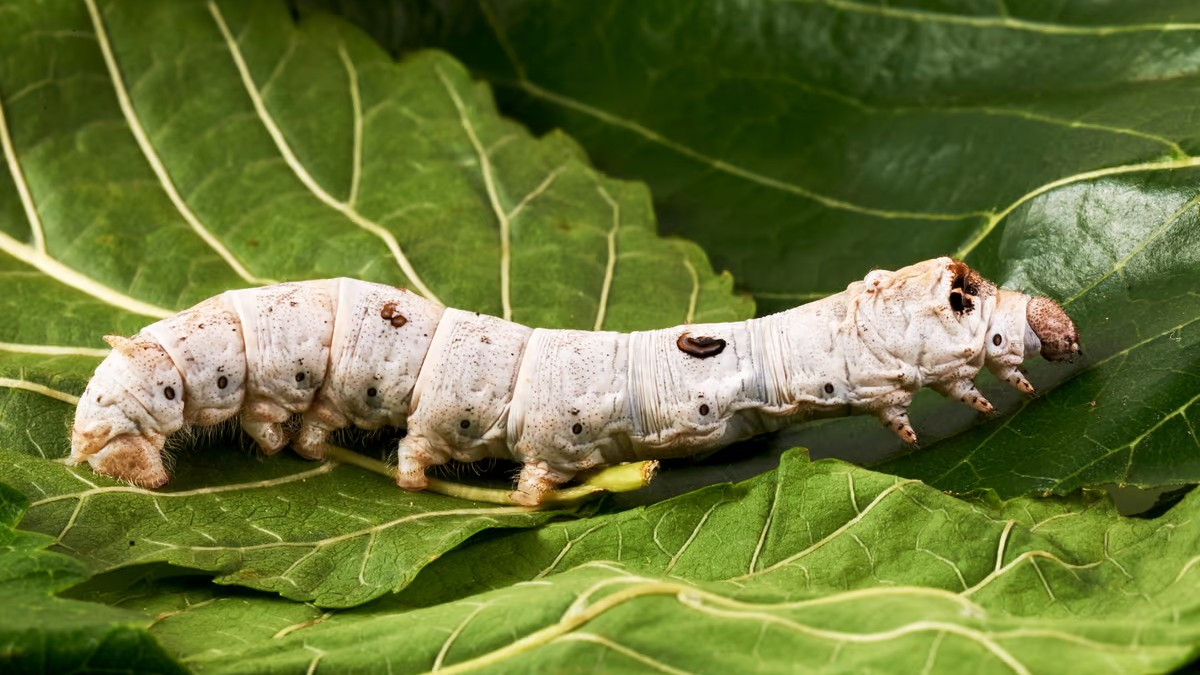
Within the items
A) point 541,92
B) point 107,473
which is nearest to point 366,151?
point 541,92

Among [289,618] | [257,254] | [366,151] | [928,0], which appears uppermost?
[928,0]

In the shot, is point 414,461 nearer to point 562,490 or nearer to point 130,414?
point 562,490

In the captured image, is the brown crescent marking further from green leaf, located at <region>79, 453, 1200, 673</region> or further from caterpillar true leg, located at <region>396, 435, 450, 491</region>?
caterpillar true leg, located at <region>396, 435, 450, 491</region>

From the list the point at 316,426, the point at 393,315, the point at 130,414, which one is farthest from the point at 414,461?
the point at 130,414

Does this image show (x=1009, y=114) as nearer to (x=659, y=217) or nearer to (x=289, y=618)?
(x=659, y=217)

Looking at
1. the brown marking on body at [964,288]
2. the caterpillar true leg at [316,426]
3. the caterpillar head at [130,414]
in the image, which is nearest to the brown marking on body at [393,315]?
the caterpillar true leg at [316,426]
